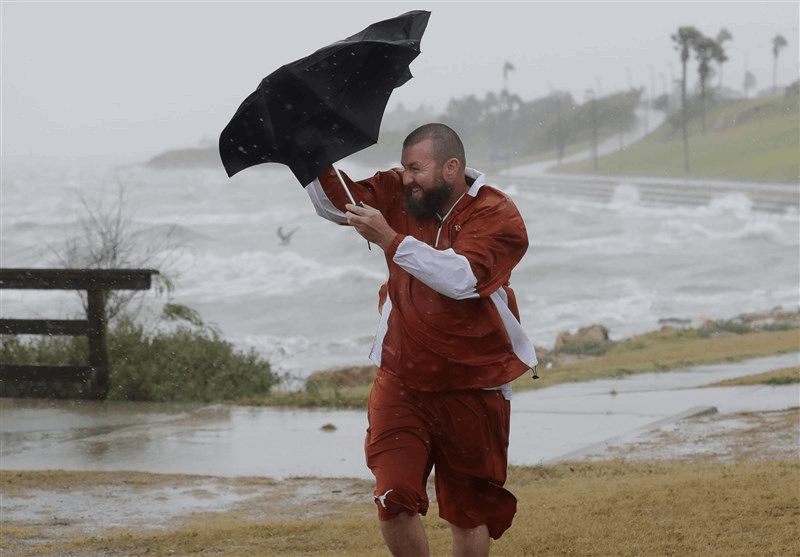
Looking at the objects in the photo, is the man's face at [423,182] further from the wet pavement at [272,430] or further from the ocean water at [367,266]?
the ocean water at [367,266]

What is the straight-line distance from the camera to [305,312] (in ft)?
132

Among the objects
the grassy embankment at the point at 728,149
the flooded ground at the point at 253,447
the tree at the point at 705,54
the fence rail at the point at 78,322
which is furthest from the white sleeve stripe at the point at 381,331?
the tree at the point at 705,54

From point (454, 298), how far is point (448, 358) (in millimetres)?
257

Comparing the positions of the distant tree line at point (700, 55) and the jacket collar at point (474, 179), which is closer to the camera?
the jacket collar at point (474, 179)

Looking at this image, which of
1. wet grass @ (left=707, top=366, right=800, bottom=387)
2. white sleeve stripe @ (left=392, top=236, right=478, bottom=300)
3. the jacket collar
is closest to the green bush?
wet grass @ (left=707, top=366, right=800, bottom=387)

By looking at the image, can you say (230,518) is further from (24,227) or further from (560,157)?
(560,157)

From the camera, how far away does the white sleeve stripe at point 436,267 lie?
4.07 m

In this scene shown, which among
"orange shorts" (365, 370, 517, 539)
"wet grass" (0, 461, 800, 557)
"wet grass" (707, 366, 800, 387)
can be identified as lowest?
"wet grass" (707, 366, 800, 387)

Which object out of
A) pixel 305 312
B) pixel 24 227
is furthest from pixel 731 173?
pixel 305 312

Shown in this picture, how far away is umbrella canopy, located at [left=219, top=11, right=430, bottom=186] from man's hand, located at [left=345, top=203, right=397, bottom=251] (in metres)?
0.27

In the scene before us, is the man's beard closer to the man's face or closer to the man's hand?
the man's face

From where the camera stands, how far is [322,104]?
14.5 feet

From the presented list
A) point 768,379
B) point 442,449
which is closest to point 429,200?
point 442,449

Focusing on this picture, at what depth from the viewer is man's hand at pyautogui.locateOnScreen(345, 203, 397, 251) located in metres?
4.17
